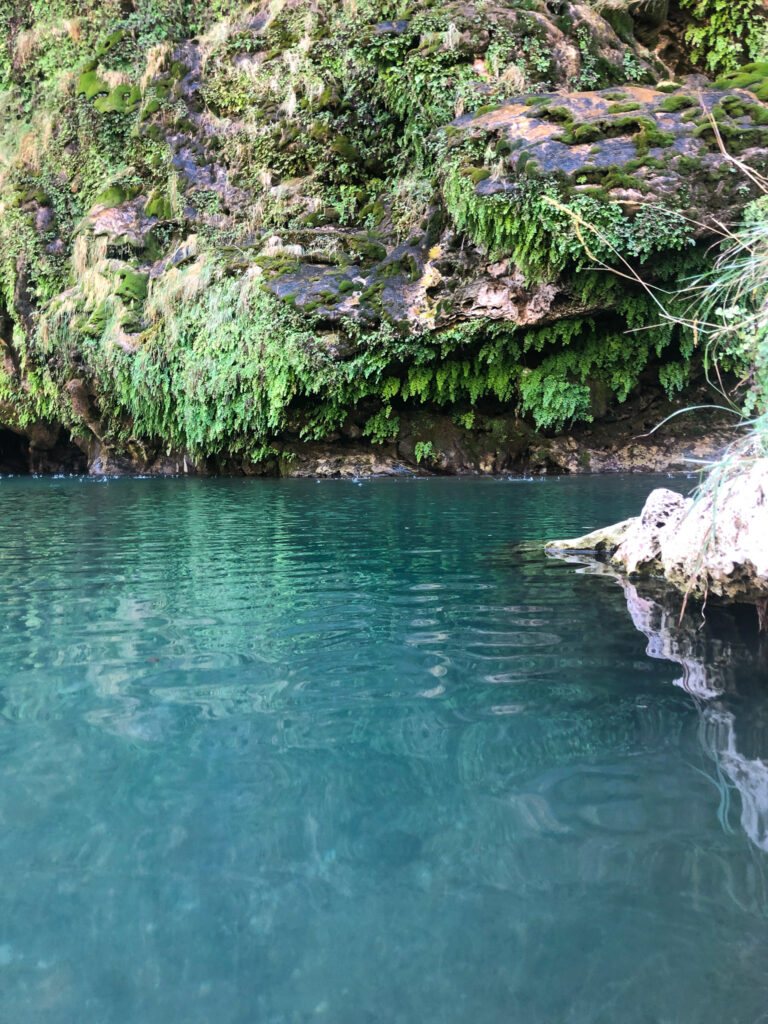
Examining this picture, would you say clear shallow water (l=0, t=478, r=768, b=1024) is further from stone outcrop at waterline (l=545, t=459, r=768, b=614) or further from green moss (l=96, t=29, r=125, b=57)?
green moss (l=96, t=29, r=125, b=57)

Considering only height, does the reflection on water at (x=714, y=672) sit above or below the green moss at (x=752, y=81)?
below

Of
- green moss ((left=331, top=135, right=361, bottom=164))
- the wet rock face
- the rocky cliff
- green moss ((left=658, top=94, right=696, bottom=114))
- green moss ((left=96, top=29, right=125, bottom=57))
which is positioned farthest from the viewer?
green moss ((left=96, top=29, right=125, bottom=57))

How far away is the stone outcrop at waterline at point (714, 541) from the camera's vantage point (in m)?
3.48

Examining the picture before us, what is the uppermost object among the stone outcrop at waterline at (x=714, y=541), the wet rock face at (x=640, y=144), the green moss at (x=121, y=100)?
the green moss at (x=121, y=100)

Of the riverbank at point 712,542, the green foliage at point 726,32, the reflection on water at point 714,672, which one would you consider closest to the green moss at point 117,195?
the green foliage at point 726,32

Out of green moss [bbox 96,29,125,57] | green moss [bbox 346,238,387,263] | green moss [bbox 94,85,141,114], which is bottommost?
green moss [bbox 346,238,387,263]

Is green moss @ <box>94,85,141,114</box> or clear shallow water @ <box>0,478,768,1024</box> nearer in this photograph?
clear shallow water @ <box>0,478,768,1024</box>

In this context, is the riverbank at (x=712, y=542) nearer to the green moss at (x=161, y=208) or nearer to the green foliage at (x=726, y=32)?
the green foliage at (x=726, y=32)

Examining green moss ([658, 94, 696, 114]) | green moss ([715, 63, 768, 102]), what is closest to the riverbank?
green moss ([658, 94, 696, 114])

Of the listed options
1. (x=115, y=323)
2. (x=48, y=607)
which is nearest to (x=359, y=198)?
(x=115, y=323)

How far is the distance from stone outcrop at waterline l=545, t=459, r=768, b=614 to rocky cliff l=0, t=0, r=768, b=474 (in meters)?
6.56

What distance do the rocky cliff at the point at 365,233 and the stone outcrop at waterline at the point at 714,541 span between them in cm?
656

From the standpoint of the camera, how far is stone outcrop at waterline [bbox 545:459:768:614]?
11.4 ft

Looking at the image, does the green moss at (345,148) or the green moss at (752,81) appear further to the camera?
the green moss at (345,148)
